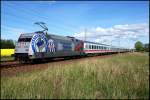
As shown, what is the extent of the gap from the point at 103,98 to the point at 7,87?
3.26m

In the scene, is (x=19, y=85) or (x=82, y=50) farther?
(x=82, y=50)

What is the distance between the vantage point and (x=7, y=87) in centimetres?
676

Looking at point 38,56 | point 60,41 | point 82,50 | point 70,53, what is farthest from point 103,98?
point 82,50

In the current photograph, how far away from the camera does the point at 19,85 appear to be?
7.09 metres

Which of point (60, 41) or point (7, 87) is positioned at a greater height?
point (60, 41)

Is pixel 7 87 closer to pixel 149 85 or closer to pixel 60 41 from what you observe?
pixel 149 85

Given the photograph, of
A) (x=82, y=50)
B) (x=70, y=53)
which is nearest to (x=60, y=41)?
(x=70, y=53)

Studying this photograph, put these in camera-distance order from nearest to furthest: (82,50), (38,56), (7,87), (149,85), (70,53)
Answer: (7,87), (149,85), (38,56), (70,53), (82,50)

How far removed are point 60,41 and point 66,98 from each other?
64.2 feet

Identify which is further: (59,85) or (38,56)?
(38,56)

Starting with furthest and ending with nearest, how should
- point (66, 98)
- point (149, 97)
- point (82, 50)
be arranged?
point (82, 50)
point (149, 97)
point (66, 98)

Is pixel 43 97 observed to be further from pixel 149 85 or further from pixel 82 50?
pixel 82 50

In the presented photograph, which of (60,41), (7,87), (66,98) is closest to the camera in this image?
(66,98)

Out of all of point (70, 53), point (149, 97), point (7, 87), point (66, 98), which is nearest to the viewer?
point (66, 98)
